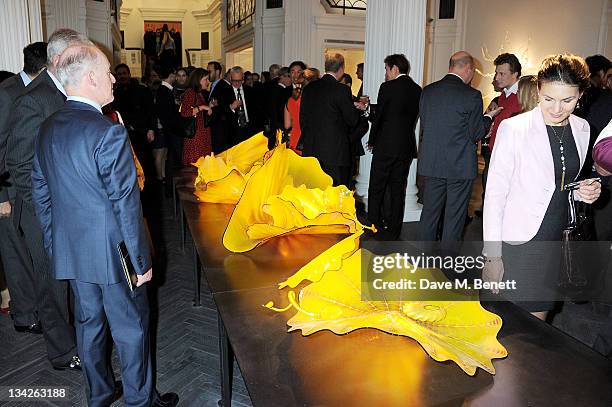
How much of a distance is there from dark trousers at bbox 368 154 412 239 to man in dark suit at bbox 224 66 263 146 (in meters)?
2.62

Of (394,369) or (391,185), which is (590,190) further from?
(391,185)

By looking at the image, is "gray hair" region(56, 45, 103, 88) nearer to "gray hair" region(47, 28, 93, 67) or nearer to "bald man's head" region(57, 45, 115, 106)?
"bald man's head" region(57, 45, 115, 106)

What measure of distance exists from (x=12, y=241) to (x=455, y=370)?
2817 millimetres

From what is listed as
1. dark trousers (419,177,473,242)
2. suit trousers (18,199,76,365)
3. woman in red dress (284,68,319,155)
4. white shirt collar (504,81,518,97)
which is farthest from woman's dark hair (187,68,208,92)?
suit trousers (18,199,76,365)

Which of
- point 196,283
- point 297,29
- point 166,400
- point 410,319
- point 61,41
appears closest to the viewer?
point 410,319

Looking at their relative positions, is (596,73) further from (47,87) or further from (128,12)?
(128,12)

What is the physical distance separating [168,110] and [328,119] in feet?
7.33

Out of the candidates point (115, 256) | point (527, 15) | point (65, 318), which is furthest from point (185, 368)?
point (527, 15)

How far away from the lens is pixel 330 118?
508cm

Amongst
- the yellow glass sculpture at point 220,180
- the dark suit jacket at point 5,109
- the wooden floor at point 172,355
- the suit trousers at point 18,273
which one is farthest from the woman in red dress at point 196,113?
the dark suit jacket at point 5,109

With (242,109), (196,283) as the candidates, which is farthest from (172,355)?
(242,109)

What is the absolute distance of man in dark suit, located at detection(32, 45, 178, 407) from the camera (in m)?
1.92

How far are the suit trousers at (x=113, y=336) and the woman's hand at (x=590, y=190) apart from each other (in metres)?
1.87

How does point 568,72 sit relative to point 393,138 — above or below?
above
